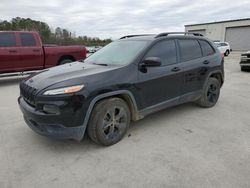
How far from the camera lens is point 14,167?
2.75 meters

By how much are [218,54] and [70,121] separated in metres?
3.94

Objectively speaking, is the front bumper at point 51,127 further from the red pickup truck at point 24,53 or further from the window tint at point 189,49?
the red pickup truck at point 24,53

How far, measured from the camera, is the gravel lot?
249cm

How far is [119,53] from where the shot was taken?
3.89 meters

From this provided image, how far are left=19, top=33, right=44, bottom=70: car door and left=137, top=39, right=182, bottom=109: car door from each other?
582cm

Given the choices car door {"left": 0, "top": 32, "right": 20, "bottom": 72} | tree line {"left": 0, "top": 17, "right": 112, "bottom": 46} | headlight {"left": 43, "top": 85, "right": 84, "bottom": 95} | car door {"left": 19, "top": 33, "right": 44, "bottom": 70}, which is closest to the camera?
headlight {"left": 43, "top": 85, "right": 84, "bottom": 95}

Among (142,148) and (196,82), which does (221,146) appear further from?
(196,82)

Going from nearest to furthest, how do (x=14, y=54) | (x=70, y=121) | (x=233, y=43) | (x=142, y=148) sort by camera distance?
(x=70, y=121) < (x=142, y=148) < (x=14, y=54) < (x=233, y=43)

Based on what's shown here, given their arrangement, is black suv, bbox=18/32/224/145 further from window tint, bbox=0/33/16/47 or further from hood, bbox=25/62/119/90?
window tint, bbox=0/33/16/47

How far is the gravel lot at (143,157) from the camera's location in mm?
2486

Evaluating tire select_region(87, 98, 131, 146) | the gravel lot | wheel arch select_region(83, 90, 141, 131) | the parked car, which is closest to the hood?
wheel arch select_region(83, 90, 141, 131)

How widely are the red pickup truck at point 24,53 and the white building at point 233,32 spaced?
34242mm

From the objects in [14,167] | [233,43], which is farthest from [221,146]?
[233,43]

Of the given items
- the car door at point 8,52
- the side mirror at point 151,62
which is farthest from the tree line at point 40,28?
the side mirror at point 151,62
